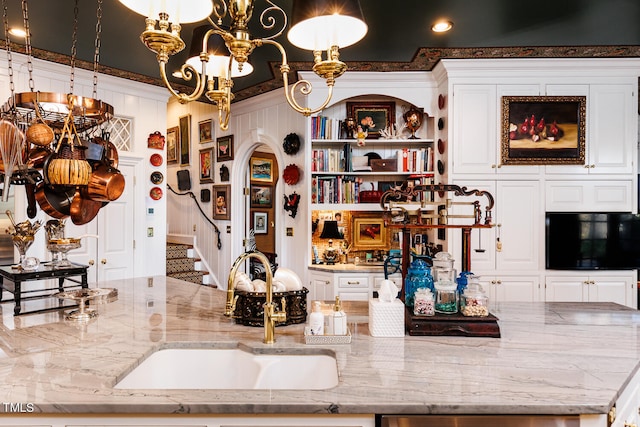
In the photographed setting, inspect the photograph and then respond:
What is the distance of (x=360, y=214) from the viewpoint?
14.9 feet

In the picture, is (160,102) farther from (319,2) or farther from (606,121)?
(606,121)

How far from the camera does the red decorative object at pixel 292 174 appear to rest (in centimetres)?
450

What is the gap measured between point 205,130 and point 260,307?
445cm

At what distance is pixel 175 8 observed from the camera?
129cm

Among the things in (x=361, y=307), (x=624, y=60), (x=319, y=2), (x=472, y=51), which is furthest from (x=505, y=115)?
(x=319, y=2)

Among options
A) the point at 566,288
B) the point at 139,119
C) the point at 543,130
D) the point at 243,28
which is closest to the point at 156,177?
the point at 139,119

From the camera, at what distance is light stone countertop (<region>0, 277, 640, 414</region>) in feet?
3.71

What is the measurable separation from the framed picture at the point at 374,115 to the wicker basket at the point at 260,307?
2.95 m

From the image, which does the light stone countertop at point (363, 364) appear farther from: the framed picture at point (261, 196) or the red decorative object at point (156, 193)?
the framed picture at point (261, 196)

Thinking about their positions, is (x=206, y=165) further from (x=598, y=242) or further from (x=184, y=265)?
(x=598, y=242)

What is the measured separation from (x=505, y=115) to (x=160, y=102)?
12.4 feet

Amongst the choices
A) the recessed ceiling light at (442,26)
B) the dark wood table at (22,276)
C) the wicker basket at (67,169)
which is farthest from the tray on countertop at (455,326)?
the recessed ceiling light at (442,26)

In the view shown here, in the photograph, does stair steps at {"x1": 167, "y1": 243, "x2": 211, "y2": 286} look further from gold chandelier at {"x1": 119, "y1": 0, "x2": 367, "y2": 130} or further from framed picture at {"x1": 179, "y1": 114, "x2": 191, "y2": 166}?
gold chandelier at {"x1": 119, "y1": 0, "x2": 367, "y2": 130}

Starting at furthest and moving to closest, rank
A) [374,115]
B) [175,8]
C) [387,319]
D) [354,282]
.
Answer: [374,115], [354,282], [387,319], [175,8]
